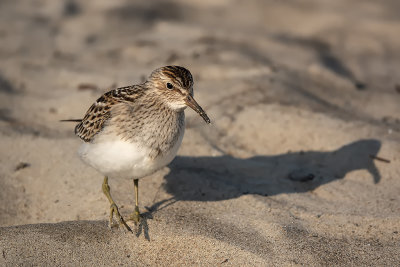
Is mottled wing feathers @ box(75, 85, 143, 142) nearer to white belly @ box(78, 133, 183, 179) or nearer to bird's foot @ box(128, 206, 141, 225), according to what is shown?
white belly @ box(78, 133, 183, 179)

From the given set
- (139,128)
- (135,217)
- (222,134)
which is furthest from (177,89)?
(222,134)

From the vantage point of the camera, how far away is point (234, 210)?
4.91 metres

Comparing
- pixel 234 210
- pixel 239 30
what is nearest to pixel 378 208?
pixel 234 210

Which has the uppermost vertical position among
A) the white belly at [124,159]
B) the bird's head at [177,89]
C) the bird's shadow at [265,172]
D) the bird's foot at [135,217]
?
the bird's head at [177,89]

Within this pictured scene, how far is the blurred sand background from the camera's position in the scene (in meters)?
4.30

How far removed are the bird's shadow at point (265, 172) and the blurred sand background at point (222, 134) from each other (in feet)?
0.07

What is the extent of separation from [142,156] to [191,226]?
82 centimetres

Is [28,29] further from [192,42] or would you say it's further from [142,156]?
[142,156]

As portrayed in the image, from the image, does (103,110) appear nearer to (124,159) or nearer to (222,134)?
(124,159)

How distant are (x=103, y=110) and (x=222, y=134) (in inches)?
90.0

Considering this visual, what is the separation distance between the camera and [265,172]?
582 cm

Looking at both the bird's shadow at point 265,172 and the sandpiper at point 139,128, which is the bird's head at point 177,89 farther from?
the bird's shadow at point 265,172

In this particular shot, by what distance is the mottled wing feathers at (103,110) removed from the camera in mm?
4492

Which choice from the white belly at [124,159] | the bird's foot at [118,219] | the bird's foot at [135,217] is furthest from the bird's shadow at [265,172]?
the white belly at [124,159]
